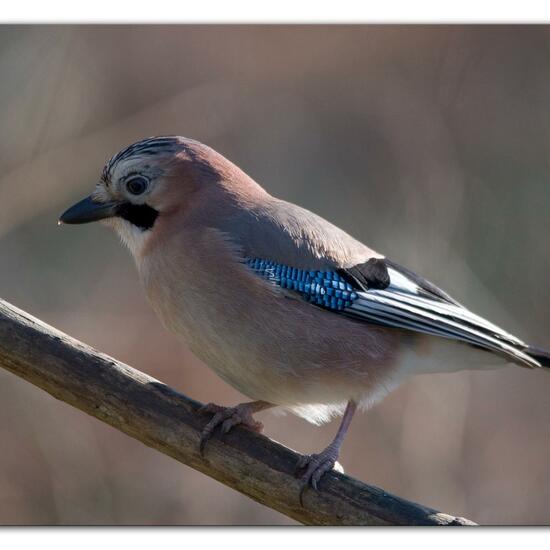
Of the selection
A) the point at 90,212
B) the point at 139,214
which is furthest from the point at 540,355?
the point at 90,212

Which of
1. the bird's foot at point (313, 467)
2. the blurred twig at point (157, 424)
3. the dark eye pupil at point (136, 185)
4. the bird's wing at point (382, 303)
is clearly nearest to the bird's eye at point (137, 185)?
the dark eye pupil at point (136, 185)

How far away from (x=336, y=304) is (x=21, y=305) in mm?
1718

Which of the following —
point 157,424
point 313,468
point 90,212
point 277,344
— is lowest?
point 157,424

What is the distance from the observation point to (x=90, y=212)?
3.59 meters

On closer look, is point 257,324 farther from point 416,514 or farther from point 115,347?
point 115,347

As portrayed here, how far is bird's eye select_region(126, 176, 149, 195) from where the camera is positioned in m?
3.59

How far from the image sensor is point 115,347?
4.61m

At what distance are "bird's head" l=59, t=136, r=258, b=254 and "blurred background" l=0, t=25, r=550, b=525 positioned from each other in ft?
2.48

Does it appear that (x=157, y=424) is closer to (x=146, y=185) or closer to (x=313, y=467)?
(x=313, y=467)

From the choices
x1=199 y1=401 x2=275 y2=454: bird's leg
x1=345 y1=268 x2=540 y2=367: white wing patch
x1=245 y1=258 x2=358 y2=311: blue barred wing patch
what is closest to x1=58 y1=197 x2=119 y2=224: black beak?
x1=245 y1=258 x2=358 y2=311: blue barred wing patch

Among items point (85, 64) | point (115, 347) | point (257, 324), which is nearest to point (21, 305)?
point (115, 347)

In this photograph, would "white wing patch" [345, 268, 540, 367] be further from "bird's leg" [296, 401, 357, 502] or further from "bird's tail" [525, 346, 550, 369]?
"bird's leg" [296, 401, 357, 502]

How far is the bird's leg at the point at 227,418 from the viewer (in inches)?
134

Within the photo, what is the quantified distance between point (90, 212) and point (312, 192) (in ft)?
4.82
